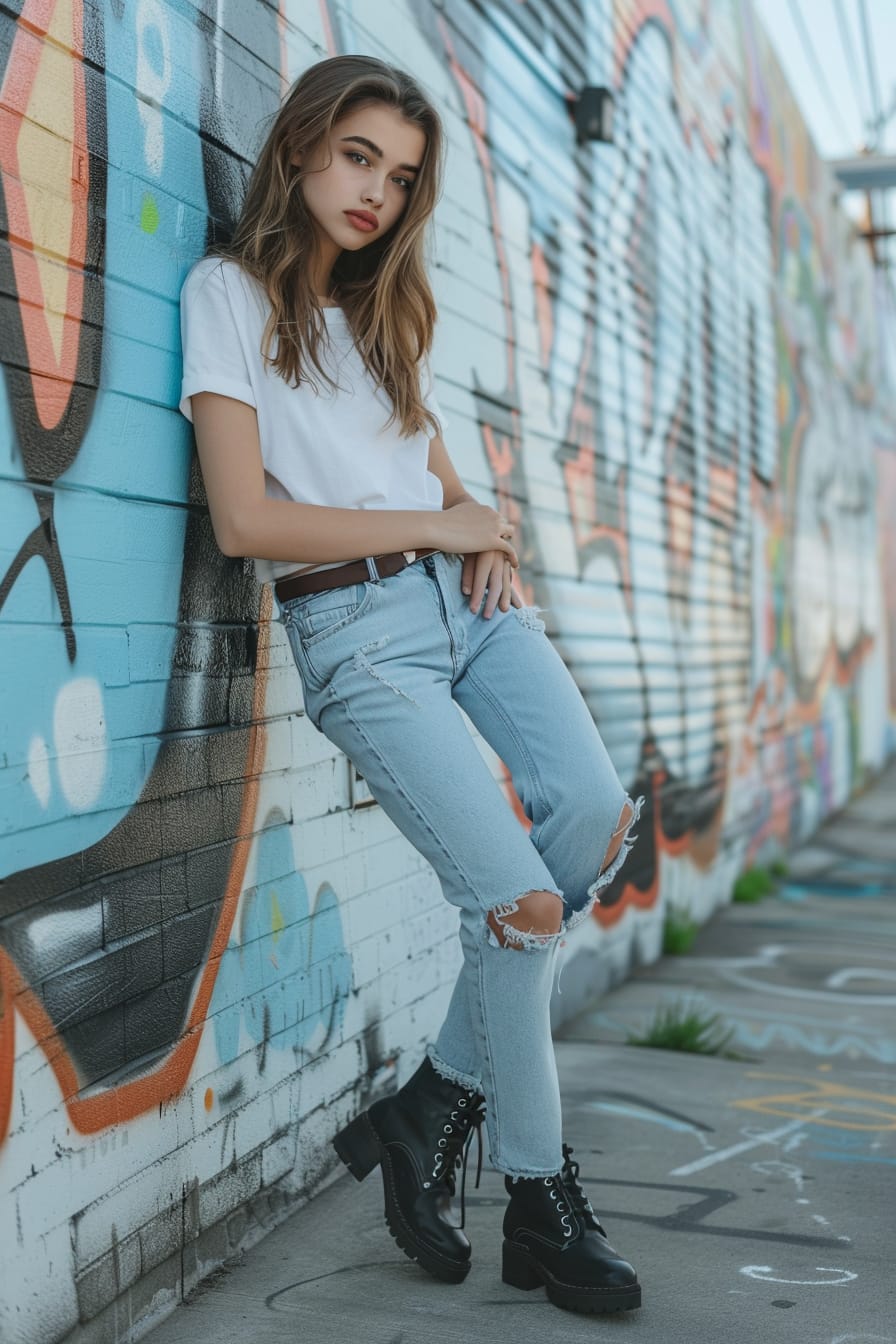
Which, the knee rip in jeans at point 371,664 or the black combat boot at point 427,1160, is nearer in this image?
the knee rip in jeans at point 371,664

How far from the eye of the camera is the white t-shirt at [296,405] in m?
2.21

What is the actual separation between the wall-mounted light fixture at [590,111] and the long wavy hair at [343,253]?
2.88 m

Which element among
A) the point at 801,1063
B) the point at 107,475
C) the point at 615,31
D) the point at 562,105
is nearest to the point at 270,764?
the point at 107,475

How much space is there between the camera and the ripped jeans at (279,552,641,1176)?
216cm

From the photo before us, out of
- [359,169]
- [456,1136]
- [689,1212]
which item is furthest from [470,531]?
[689,1212]

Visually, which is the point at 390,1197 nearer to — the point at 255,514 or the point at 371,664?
the point at 371,664

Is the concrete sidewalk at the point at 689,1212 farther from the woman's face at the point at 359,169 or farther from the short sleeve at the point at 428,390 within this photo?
the woman's face at the point at 359,169

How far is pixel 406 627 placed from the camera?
2244 mm

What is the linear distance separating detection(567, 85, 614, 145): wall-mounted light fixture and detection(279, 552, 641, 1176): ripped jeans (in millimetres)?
3259

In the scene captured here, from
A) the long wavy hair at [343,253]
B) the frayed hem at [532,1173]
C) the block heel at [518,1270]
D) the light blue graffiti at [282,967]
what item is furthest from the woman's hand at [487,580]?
the block heel at [518,1270]

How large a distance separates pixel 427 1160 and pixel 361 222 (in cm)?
161

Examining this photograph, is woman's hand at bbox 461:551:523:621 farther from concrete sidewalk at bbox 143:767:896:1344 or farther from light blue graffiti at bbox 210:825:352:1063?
concrete sidewalk at bbox 143:767:896:1344

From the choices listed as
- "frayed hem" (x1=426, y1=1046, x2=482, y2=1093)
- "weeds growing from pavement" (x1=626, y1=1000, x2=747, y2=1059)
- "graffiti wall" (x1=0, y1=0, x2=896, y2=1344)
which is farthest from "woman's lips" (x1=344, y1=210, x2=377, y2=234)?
"weeds growing from pavement" (x1=626, y1=1000, x2=747, y2=1059)

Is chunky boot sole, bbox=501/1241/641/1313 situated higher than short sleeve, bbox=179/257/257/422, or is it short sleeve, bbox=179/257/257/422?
short sleeve, bbox=179/257/257/422
